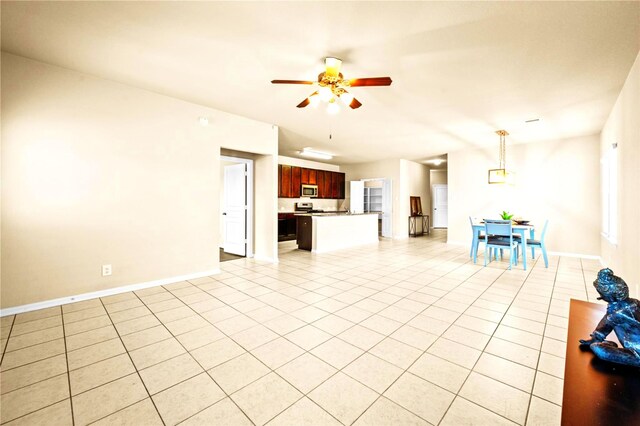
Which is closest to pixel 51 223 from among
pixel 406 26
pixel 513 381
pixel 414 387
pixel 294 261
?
pixel 294 261

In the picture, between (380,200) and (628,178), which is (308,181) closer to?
(380,200)

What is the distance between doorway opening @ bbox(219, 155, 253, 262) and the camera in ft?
18.6

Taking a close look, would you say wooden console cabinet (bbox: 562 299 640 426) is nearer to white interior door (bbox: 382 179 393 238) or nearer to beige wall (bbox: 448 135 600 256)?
beige wall (bbox: 448 135 600 256)

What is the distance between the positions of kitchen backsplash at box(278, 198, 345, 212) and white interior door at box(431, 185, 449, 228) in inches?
163

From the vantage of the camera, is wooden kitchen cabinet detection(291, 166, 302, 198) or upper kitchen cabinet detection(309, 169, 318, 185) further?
upper kitchen cabinet detection(309, 169, 318, 185)

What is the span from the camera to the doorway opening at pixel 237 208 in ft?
18.6

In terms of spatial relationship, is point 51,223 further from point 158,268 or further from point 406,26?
point 406,26

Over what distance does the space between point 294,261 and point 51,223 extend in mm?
3643

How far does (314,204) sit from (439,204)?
5.62 meters

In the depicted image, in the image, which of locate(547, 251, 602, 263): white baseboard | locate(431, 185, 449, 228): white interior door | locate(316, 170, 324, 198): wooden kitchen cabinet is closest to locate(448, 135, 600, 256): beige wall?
locate(547, 251, 602, 263): white baseboard

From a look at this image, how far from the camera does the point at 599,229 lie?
5.60m

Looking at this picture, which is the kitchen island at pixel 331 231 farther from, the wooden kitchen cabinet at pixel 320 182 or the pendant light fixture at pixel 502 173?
the pendant light fixture at pixel 502 173

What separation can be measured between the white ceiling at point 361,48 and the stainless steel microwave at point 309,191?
14.5 ft

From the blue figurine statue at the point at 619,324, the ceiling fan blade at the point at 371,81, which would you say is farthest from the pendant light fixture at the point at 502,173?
the blue figurine statue at the point at 619,324
